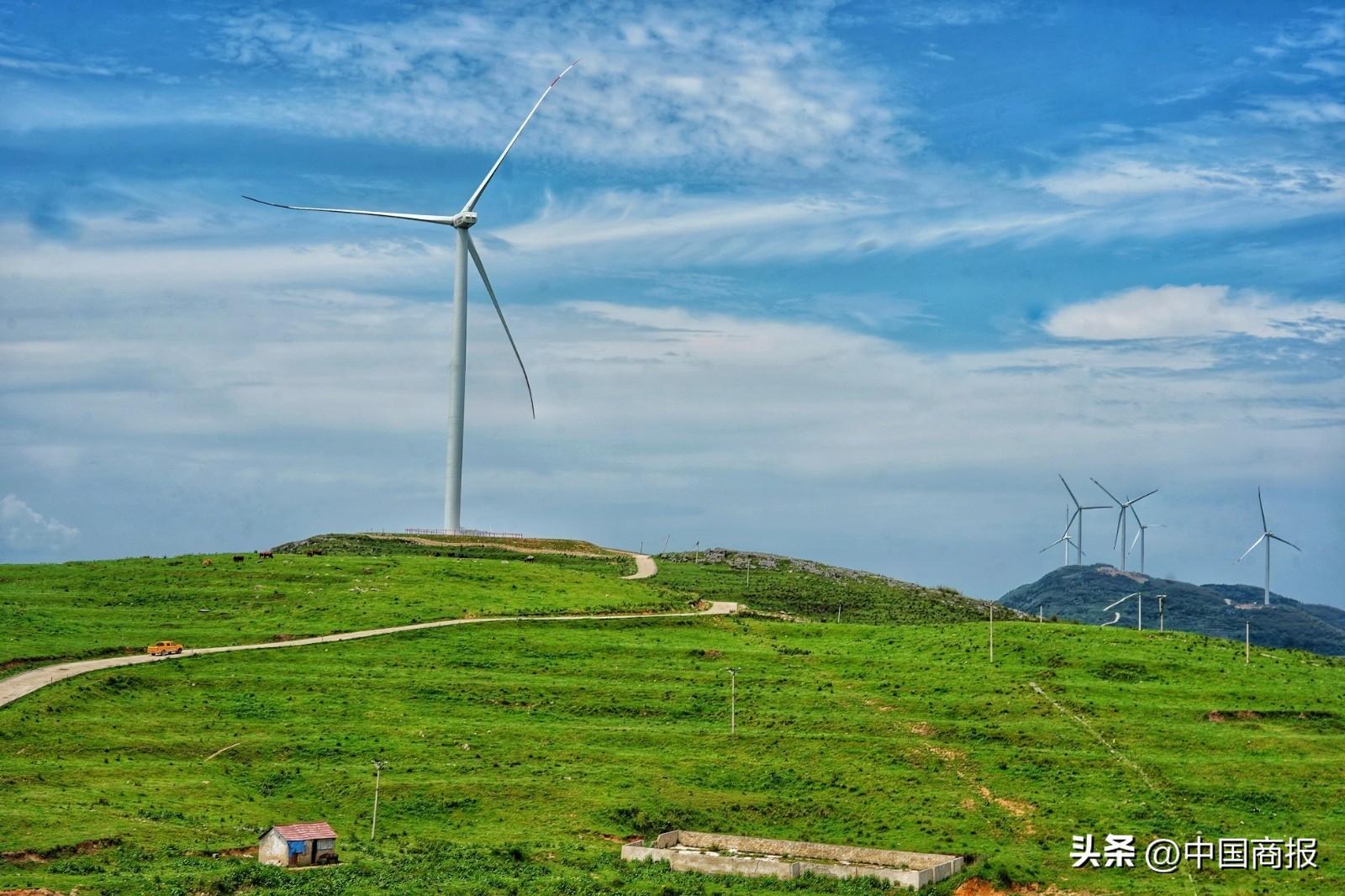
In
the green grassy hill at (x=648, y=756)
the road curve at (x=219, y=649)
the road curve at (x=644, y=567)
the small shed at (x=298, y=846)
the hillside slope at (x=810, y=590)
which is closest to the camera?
the small shed at (x=298, y=846)

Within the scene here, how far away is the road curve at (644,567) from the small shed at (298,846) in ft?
294

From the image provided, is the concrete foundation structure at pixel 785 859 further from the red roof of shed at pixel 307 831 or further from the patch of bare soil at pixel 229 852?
the patch of bare soil at pixel 229 852

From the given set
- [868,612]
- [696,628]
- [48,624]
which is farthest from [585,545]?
[48,624]

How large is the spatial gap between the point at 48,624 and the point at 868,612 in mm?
76594

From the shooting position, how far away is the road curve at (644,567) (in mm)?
155875

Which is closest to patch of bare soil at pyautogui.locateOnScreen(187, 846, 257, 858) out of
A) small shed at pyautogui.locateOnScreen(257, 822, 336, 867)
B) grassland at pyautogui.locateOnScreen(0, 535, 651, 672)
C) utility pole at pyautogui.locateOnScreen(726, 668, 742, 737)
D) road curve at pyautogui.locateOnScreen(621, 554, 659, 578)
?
small shed at pyautogui.locateOnScreen(257, 822, 336, 867)

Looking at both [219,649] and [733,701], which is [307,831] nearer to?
[733,701]

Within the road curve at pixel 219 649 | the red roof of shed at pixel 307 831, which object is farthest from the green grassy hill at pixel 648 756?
the road curve at pixel 219 649

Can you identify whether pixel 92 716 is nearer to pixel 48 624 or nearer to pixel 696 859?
pixel 48 624

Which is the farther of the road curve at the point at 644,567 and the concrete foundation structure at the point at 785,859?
the road curve at the point at 644,567

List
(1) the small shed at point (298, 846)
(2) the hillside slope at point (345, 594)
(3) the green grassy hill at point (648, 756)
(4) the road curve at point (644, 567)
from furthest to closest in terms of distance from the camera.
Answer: (4) the road curve at point (644, 567) → (2) the hillside slope at point (345, 594) → (3) the green grassy hill at point (648, 756) → (1) the small shed at point (298, 846)

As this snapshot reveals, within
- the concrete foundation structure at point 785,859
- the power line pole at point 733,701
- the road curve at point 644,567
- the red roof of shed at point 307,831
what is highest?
the road curve at point 644,567

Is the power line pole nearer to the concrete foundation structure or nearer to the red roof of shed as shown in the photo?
the concrete foundation structure

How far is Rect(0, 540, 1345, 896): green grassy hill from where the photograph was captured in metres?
64.5
